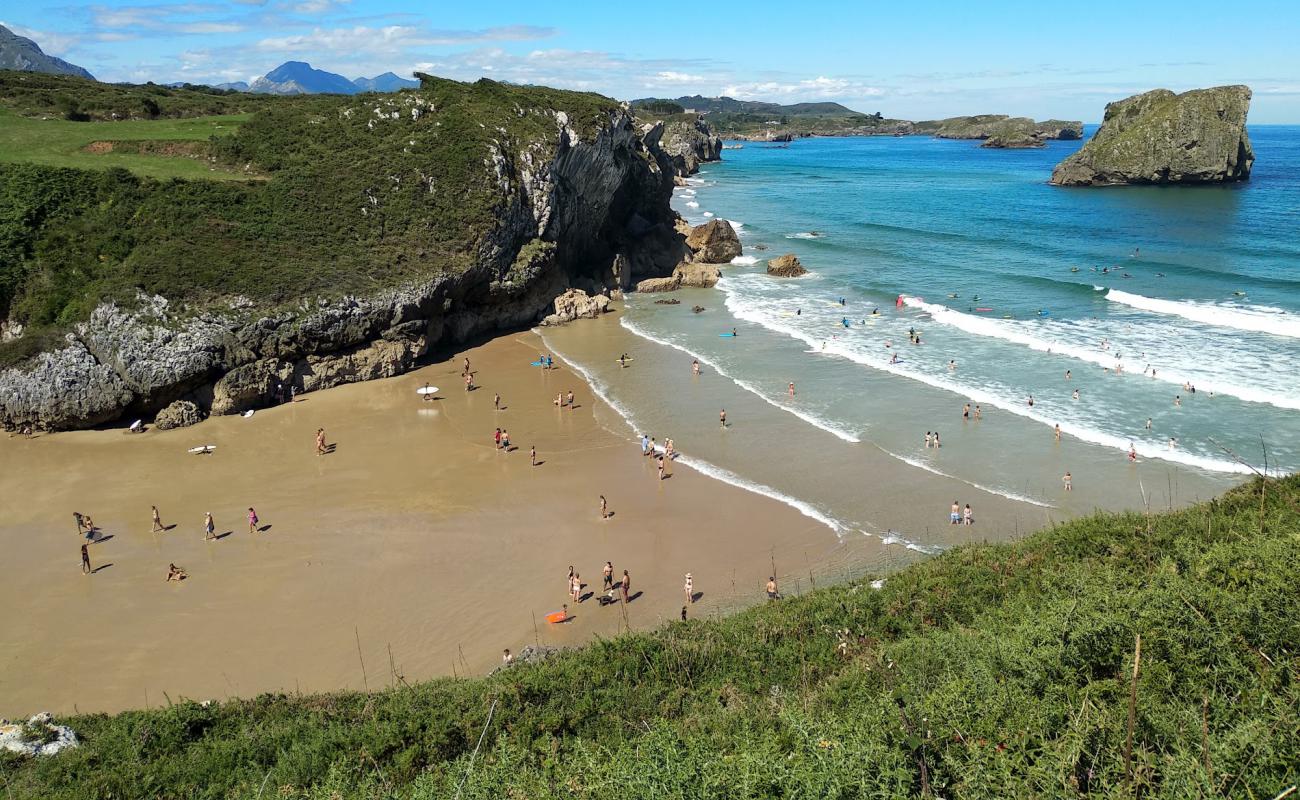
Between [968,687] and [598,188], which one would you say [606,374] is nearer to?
[598,188]

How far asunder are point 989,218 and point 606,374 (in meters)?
53.9

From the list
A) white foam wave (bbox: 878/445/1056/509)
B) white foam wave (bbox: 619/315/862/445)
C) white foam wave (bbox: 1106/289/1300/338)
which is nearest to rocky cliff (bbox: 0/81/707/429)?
white foam wave (bbox: 619/315/862/445)

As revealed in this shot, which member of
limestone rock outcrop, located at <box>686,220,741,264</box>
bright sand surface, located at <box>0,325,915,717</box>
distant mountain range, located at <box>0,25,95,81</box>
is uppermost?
distant mountain range, located at <box>0,25,95,81</box>

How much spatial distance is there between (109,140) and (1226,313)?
58137mm

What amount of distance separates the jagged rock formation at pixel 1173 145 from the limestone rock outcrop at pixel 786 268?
64404 mm

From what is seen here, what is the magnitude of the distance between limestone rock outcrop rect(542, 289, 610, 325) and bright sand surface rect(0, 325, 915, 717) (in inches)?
508

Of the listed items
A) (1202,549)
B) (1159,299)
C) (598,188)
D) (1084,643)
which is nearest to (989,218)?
(1159,299)

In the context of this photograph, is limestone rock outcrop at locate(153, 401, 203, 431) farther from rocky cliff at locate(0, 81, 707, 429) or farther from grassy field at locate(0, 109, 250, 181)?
grassy field at locate(0, 109, 250, 181)

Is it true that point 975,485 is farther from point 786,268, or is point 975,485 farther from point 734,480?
point 786,268

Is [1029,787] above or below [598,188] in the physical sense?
below

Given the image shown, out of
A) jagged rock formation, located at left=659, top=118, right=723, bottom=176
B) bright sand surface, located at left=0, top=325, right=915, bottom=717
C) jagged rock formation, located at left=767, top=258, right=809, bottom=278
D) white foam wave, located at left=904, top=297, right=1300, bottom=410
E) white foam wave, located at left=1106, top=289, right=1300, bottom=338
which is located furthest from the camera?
jagged rock formation, located at left=659, top=118, right=723, bottom=176

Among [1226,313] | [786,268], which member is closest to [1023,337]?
[1226,313]

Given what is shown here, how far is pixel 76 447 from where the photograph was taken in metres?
27.3

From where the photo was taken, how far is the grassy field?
1506 inches
